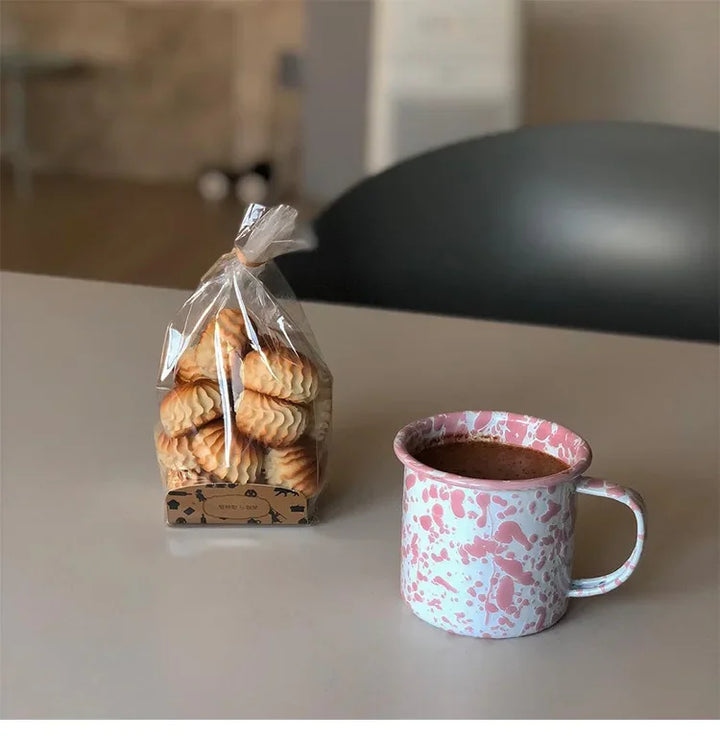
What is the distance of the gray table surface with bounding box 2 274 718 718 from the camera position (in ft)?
1.66

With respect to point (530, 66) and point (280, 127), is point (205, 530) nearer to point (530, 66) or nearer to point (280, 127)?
point (530, 66)

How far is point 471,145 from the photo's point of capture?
1.42 m

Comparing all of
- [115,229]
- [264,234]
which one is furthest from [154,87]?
[264,234]

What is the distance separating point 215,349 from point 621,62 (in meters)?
2.56

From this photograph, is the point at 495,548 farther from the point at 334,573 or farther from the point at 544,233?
the point at 544,233

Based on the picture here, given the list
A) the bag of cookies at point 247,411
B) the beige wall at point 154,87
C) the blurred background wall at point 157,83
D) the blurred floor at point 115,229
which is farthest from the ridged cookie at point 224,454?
the beige wall at point 154,87

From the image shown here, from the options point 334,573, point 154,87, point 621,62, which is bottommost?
point 334,573

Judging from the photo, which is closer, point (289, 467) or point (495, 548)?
point (495, 548)

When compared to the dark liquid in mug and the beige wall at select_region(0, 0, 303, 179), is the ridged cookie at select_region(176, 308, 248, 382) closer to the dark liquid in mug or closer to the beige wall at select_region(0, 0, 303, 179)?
the dark liquid in mug

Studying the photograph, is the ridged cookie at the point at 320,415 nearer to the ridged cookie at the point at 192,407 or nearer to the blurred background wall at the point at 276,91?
the ridged cookie at the point at 192,407

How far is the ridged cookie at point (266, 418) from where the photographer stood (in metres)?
0.62

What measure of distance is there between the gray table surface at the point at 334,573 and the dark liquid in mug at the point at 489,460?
0.08 m

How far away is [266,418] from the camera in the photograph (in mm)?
624

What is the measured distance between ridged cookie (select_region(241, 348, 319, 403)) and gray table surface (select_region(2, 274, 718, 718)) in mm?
93
